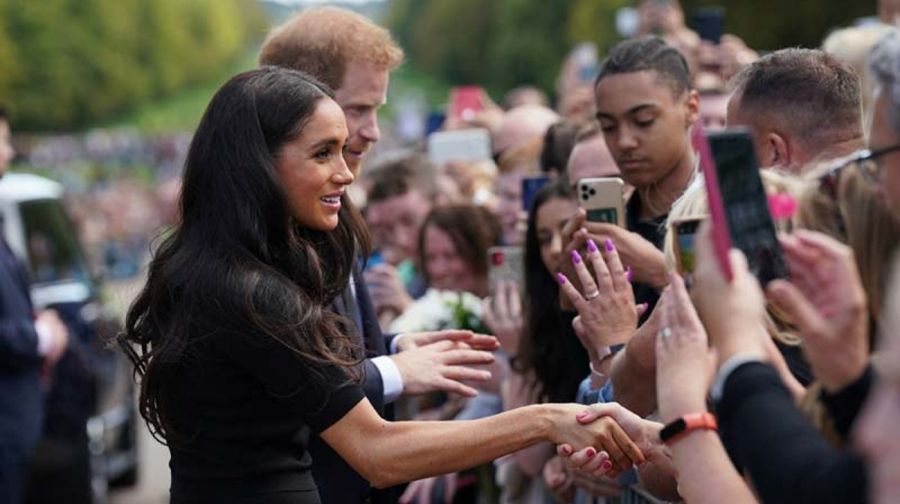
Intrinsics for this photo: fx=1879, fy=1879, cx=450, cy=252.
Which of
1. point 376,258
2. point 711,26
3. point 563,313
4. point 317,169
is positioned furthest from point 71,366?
point 317,169

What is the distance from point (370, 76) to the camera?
18.9ft

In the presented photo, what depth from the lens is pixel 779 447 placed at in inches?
→ 122

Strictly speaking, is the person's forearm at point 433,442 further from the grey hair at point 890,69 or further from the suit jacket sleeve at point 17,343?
the suit jacket sleeve at point 17,343

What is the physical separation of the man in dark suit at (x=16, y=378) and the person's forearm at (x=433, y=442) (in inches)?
161

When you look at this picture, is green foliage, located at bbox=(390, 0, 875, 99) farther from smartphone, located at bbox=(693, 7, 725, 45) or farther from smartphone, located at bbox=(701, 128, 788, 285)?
smartphone, located at bbox=(701, 128, 788, 285)

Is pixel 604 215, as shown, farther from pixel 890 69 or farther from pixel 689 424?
pixel 890 69

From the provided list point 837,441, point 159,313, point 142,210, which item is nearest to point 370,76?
point 159,313

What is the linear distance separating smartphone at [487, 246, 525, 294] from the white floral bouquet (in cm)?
48

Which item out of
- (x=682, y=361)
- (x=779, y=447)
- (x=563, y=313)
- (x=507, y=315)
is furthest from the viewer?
(x=507, y=315)

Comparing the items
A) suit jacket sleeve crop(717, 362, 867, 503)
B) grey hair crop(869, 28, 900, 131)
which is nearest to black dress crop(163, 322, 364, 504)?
suit jacket sleeve crop(717, 362, 867, 503)

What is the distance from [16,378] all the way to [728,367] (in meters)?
5.87

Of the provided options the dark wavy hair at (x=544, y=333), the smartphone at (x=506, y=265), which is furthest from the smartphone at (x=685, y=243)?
the smartphone at (x=506, y=265)

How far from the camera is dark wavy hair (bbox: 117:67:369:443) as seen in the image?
14.6ft

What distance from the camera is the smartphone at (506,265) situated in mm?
6836
